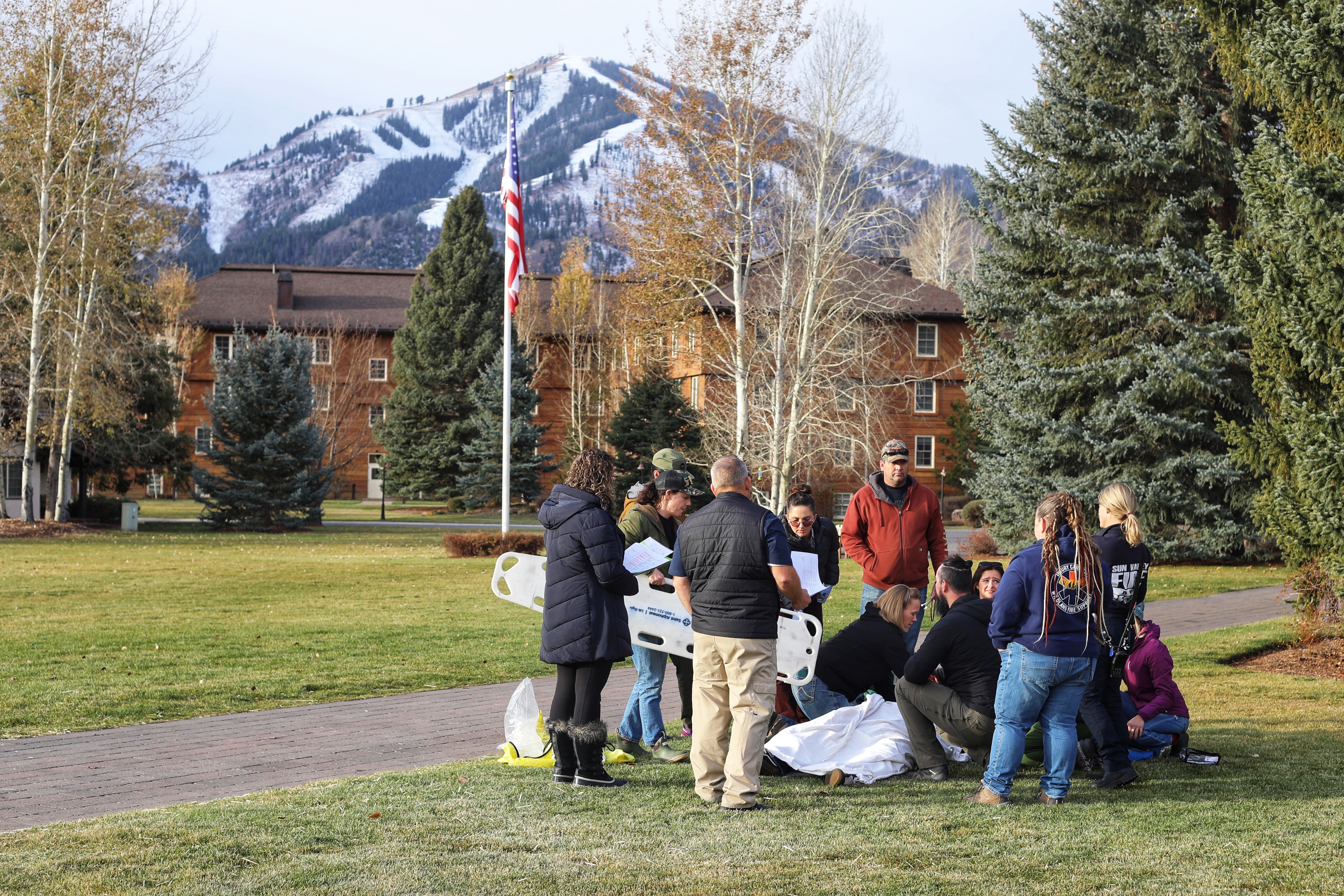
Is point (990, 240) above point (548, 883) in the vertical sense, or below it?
above

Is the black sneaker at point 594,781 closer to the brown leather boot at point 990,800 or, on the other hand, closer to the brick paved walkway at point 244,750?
the brick paved walkway at point 244,750

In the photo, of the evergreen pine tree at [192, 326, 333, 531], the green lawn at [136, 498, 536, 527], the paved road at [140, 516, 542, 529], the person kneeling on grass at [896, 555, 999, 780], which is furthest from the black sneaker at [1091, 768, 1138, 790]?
the green lawn at [136, 498, 536, 527]

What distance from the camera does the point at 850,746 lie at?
6938mm

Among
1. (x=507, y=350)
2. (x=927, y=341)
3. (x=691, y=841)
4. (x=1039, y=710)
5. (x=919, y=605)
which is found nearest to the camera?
(x=691, y=841)

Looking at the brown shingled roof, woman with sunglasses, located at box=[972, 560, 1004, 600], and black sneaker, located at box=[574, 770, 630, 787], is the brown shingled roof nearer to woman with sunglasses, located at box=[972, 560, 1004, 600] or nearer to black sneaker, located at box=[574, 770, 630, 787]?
woman with sunglasses, located at box=[972, 560, 1004, 600]

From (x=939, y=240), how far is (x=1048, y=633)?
224 feet

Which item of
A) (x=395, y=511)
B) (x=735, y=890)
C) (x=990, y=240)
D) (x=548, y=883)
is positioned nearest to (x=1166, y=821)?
(x=735, y=890)

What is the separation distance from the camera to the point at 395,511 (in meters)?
52.5

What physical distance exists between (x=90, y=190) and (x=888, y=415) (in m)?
32.4

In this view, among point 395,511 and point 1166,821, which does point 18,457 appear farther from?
point 1166,821

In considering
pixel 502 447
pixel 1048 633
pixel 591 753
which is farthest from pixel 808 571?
pixel 502 447

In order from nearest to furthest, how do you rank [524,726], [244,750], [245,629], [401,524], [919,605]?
[524,726]
[919,605]
[244,750]
[245,629]
[401,524]

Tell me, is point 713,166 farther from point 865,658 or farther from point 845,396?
point 865,658

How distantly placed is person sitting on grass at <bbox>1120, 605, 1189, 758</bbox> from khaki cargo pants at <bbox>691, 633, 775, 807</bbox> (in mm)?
2670
